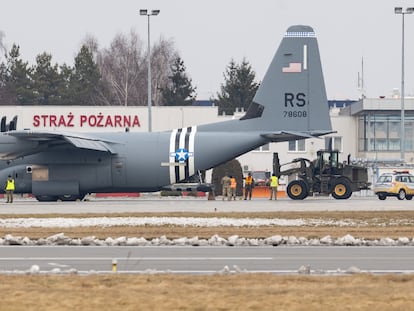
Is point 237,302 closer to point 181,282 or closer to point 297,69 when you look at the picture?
point 181,282

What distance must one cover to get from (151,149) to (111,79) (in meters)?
72.1

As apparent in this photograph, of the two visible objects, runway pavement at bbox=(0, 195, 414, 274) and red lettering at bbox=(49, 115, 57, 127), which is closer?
runway pavement at bbox=(0, 195, 414, 274)

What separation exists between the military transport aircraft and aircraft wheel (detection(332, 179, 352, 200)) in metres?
3.04

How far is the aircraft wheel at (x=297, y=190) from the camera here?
46656 millimetres

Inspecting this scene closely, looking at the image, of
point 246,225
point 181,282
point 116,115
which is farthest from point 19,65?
point 181,282

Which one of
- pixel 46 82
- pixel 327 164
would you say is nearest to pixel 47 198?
pixel 327 164

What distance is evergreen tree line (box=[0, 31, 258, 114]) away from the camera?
370 ft

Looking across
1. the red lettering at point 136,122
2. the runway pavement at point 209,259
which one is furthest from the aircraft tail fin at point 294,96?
the red lettering at point 136,122

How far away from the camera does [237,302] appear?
45.3 feet

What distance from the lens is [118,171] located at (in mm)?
44562

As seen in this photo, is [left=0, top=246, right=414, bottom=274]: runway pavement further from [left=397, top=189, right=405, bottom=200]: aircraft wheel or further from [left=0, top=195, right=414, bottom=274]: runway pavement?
[left=397, top=189, right=405, bottom=200]: aircraft wheel

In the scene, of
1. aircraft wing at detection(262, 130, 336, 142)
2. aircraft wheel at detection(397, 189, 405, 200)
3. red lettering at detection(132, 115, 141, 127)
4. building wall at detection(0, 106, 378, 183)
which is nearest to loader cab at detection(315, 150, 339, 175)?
aircraft wing at detection(262, 130, 336, 142)

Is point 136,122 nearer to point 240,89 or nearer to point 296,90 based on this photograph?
point 296,90

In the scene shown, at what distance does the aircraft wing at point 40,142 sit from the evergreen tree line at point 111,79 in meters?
64.6
